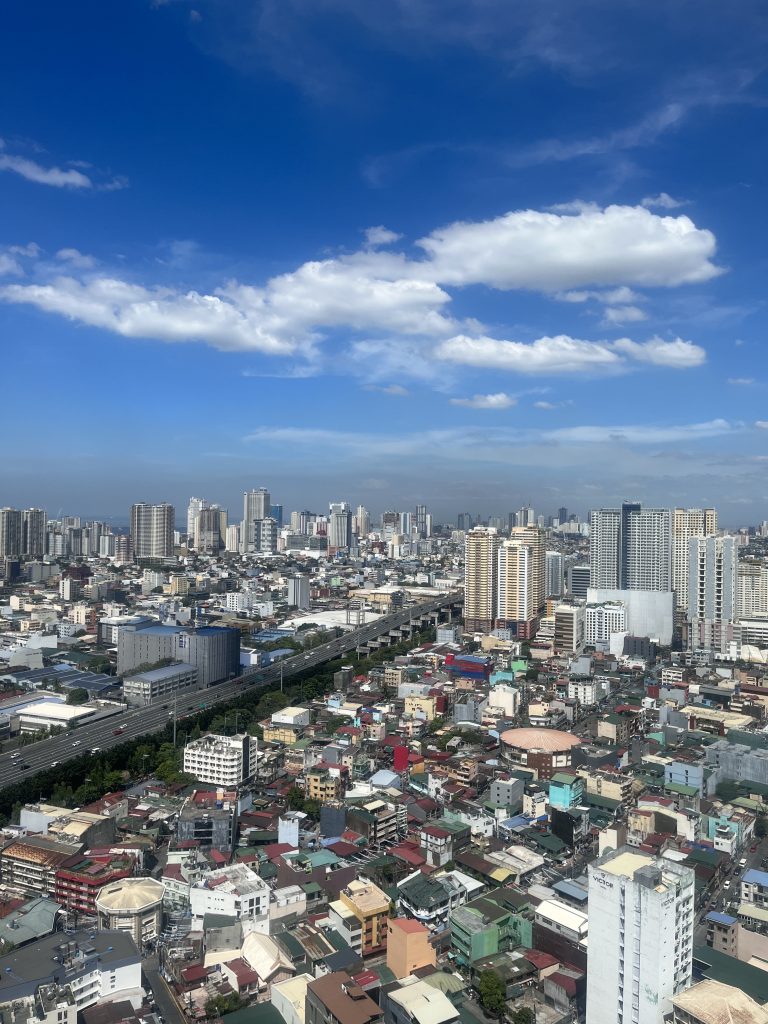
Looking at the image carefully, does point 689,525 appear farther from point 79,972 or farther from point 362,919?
point 79,972

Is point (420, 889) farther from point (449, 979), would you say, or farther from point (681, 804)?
point (681, 804)

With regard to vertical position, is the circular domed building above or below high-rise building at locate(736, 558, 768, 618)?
below

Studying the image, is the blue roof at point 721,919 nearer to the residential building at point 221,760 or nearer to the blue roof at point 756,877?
the blue roof at point 756,877

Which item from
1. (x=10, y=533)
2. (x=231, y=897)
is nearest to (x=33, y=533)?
(x=10, y=533)

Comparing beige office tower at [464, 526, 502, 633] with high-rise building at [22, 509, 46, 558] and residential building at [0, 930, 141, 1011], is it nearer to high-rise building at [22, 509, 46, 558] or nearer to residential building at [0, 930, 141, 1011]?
residential building at [0, 930, 141, 1011]

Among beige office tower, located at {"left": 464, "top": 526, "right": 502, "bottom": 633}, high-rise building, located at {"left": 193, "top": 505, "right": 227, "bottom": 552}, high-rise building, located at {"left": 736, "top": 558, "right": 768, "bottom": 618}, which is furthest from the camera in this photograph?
high-rise building, located at {"left": 193, "top": 505, "right": 227, "bottom": 552}

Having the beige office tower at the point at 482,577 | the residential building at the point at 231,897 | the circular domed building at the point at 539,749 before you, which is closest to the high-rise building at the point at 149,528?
the beige office tower at the point at 482,577

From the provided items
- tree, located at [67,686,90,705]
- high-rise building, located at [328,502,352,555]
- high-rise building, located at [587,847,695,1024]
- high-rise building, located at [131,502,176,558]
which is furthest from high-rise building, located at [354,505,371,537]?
high-rise building, located at [587,847,695,1024]
